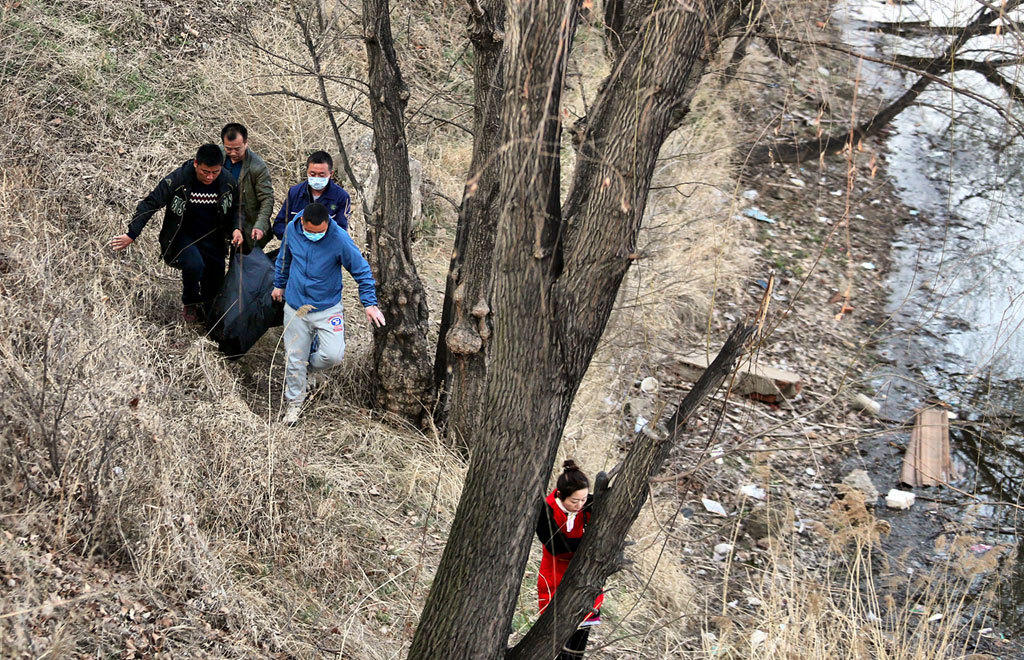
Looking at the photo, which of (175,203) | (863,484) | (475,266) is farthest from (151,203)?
(863,484)

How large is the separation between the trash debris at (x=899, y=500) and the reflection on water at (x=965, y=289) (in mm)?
504

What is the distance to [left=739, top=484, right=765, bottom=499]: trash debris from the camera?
6.21 m

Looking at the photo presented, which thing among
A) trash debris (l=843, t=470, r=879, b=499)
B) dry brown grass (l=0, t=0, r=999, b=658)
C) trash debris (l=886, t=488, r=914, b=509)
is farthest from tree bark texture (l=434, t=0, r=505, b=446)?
trash debris (l=886, t=488, r=914, b=509)

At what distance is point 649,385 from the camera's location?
7.09 meters

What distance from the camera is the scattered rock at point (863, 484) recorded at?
6.31 meters

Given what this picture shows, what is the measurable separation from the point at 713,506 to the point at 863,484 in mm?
1220

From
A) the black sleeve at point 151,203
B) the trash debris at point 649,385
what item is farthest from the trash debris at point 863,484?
the black sleeve at point 151,203

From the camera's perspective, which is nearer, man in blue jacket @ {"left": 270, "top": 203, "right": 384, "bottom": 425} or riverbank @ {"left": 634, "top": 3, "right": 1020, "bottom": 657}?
riverbank @ {"left": 634, "top": 3, "right": 1020, "bottom": 657}

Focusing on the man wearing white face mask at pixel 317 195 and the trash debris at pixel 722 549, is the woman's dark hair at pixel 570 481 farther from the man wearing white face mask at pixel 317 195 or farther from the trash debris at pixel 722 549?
the trash debris at pixel 722 549

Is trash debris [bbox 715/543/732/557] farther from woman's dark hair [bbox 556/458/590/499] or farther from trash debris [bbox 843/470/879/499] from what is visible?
woman's dark hair [bbox 556/458/590/499]

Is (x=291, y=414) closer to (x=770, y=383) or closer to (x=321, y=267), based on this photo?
(x=321, y=267)

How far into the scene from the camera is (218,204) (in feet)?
16.0

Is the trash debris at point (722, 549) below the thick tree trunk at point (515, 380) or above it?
below

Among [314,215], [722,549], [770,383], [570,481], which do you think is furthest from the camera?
[770,383]
